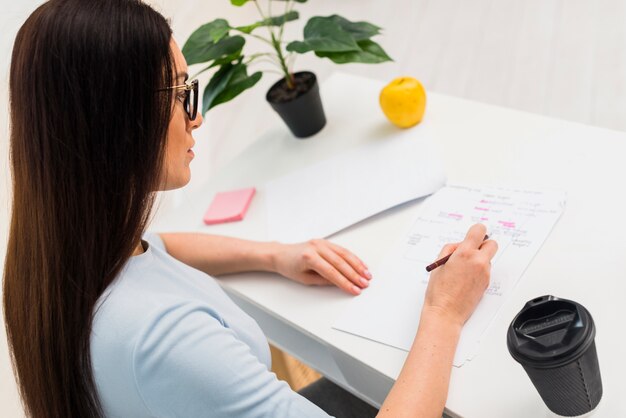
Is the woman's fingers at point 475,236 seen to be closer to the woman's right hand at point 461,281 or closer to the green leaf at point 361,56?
the woman's right hand at point 461,281

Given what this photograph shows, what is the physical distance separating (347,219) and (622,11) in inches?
77.9

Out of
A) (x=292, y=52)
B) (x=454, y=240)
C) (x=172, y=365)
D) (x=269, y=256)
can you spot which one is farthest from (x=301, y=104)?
(x=172, y=365)

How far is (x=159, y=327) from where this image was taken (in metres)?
0.81

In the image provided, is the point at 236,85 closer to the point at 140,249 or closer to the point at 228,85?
the point at 228,85

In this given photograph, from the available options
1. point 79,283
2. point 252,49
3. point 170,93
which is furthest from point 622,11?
point 79,283

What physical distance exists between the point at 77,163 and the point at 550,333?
0.59m

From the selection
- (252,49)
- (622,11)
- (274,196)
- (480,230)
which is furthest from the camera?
(252,49)

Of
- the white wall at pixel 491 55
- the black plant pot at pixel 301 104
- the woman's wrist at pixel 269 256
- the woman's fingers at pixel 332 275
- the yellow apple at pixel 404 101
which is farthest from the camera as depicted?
the white wall at pixel 491 55

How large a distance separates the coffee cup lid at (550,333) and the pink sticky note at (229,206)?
75 centimetres

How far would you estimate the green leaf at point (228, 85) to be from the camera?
146 cm

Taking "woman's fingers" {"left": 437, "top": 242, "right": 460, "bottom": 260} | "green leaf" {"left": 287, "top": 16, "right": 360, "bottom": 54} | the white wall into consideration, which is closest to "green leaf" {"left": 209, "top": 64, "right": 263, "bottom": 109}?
"green leaf" {"left": 287, "top": 16, "right": 360, "bottom": 54}

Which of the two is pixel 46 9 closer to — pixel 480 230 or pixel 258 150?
pixel 480 230

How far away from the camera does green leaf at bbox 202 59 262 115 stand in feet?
4.79

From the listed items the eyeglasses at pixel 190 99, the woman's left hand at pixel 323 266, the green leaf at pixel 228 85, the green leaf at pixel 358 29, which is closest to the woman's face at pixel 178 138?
the eyeglasses at pixel 190 99
